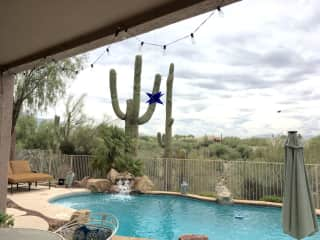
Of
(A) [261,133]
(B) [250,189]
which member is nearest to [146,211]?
(B) [250,189]

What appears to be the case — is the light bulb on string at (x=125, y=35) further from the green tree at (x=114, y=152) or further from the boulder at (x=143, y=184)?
the green tree at (x=114, y=152)

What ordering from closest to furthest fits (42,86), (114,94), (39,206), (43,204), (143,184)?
1. (39,206)
2. (43,204)
3. (42,86)
4. (143,184)
5. (114,94)

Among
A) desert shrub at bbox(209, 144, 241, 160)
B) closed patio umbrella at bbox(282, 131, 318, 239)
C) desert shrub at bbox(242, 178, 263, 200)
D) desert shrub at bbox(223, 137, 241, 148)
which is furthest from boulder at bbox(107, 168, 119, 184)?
closed patio umbrella at bbox(282, 131, 318, 239)

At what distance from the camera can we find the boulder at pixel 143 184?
395 inches

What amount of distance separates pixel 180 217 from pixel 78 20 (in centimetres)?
607

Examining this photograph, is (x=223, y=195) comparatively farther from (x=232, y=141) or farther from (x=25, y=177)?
(x=25, y=177)

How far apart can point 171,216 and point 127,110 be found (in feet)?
16.3

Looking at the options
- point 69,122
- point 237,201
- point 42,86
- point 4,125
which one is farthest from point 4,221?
point 69,122

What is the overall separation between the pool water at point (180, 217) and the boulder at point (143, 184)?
330mm

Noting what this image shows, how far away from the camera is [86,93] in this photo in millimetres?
13969

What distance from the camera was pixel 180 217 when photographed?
7.26 m

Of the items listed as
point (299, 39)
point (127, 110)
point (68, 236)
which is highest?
point (299, 39)

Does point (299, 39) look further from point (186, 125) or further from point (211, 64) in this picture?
point (186, 125)

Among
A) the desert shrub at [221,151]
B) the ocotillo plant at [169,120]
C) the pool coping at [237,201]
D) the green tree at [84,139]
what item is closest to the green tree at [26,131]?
the green tree at [84,139]
